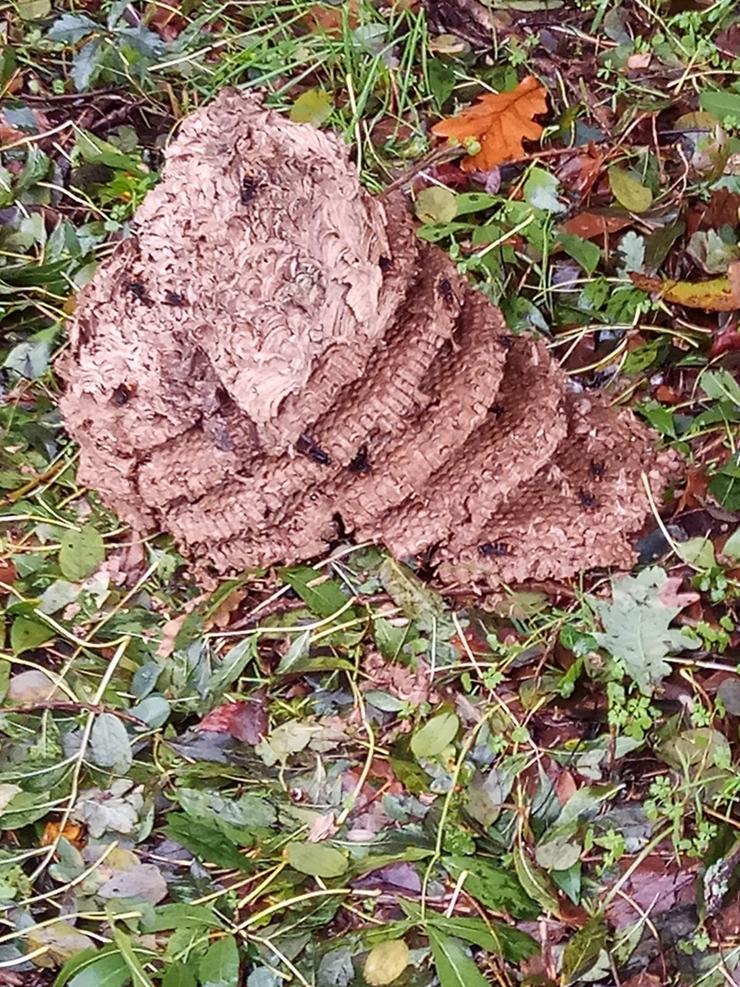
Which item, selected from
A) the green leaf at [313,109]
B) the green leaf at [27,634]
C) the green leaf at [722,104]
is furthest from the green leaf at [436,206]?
the green leaf at [27,634]

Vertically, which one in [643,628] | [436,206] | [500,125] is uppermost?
[500,125]

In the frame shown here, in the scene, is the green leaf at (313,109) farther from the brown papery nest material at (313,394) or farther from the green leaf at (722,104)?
the green leaf at (722,104)

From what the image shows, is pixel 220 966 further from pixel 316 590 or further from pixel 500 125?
pixel 500 125

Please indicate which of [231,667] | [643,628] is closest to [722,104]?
[643,628]

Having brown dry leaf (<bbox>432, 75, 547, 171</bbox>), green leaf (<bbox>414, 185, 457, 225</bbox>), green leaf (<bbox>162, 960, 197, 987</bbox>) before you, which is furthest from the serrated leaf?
brown dry leaf (<bbox>432, 75, 547, 171</bbox>)

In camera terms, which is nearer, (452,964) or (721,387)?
(452,964)
